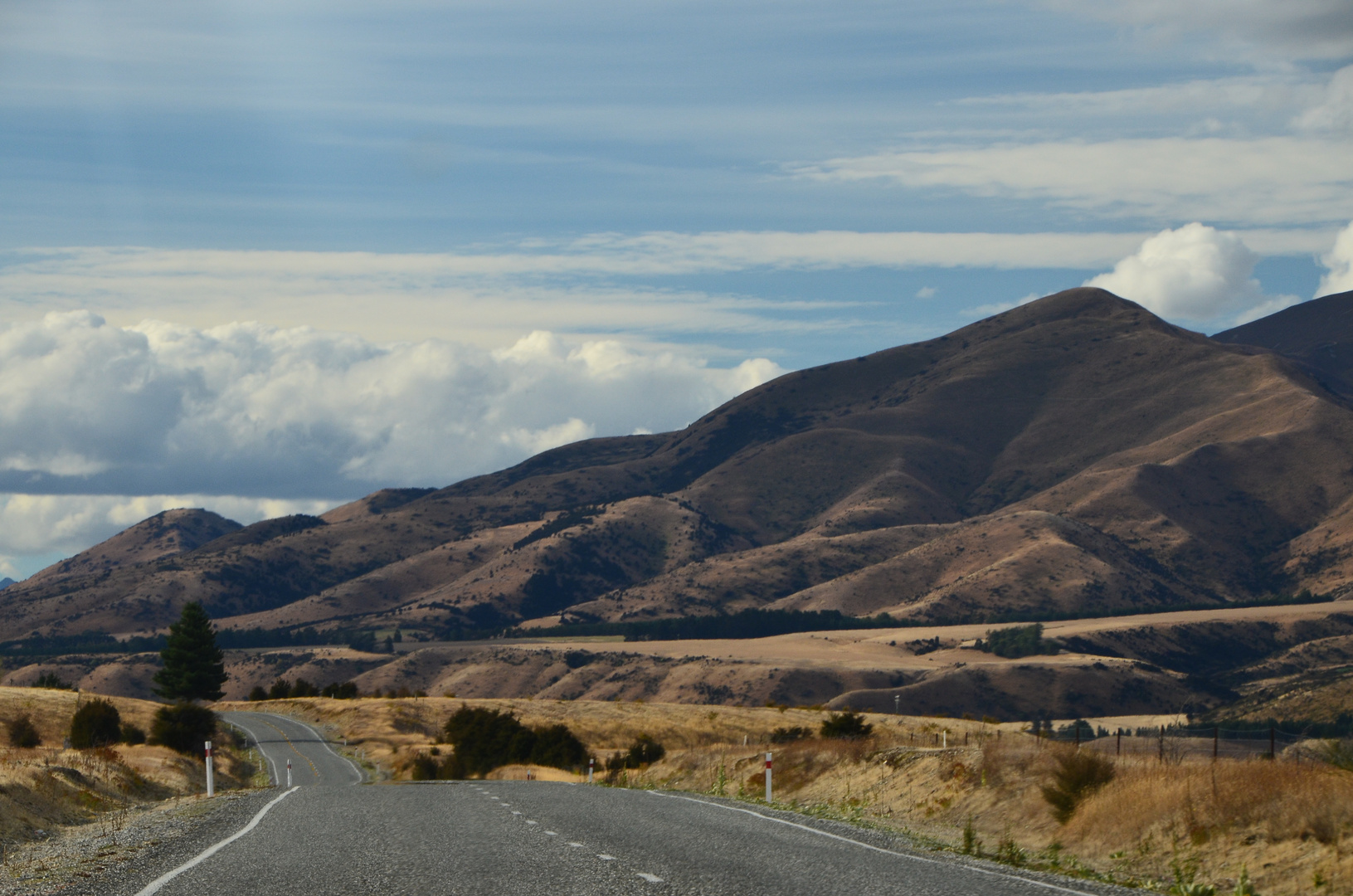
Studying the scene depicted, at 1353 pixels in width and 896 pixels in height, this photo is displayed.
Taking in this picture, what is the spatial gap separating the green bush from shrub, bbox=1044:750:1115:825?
3674cm

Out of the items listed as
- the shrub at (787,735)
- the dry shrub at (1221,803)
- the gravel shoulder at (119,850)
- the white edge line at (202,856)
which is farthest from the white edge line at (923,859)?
the shrub at (787,735)

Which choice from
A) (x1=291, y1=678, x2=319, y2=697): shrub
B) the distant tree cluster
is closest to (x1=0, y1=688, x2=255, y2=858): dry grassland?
the distant tree cluster

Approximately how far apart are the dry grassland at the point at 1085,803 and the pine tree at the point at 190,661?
275 feet

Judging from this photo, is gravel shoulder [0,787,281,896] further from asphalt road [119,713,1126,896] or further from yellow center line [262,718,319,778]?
yellow center line [262,718,319,778]

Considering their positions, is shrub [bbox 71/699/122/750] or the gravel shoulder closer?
the gravel shoulder

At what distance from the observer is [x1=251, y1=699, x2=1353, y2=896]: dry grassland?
53.1ft

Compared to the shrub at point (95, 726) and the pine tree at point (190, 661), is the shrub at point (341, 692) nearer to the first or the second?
the pine tree at point (190, 661)

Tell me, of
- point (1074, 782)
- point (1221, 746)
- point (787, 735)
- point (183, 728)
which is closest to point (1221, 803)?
point (1074, 782)

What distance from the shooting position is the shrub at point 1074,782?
20.7 m

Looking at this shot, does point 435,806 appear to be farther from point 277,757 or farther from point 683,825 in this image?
point 277,757

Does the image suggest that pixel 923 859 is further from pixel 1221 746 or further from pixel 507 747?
pixel 507 747

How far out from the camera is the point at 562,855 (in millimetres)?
15609

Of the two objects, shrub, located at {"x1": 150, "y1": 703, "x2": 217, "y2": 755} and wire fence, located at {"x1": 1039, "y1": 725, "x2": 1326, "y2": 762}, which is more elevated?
wire fence, located at {"x1": 1039, "y1": 725, "x2": 1326, "y2": 762}

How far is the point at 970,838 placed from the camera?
1825cm
